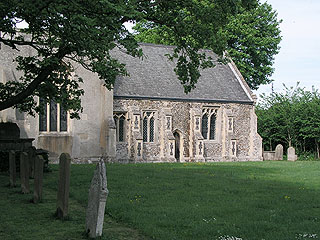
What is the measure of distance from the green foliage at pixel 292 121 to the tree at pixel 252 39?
5.45m

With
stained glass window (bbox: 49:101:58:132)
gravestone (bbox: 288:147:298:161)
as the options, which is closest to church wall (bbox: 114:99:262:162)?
gravestone (bbox: 288:147:298:161)

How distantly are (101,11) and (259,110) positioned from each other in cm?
3038

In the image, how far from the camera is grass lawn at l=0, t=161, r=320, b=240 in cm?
780

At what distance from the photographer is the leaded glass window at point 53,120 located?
86.9 feet

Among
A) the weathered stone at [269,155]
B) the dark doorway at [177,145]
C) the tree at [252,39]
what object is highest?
the tree at [252,39]

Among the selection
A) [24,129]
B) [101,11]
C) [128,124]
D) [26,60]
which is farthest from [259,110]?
[101,11]

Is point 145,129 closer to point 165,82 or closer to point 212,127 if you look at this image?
point 165,82

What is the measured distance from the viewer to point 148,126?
31.0 meters

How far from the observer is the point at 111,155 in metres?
27.5

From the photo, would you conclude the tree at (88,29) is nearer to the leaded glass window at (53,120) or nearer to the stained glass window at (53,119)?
the leaded glass window at (53,120)

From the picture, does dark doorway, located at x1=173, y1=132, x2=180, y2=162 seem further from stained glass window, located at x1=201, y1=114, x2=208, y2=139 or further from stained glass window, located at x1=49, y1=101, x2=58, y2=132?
stained glass window, located at x1=49, y1=101, x2=58, y2=132

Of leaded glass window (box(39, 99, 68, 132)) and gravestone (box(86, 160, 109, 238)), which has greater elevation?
leaded glass window (box(39, 99, 68, 132))

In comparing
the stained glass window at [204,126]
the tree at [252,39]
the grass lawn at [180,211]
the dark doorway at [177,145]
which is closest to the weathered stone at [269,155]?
the stained glass window at [204,126]

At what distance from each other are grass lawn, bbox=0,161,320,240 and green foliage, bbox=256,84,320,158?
2044cm
